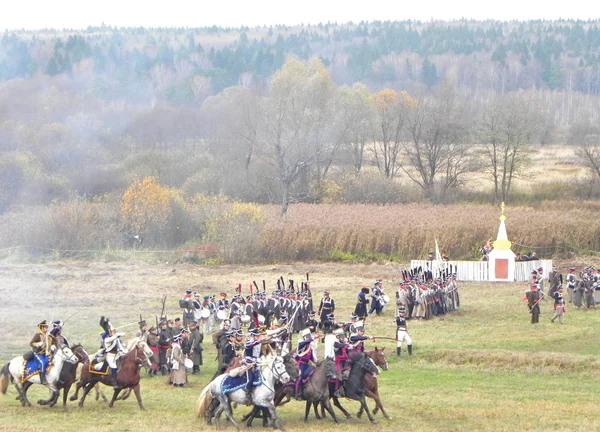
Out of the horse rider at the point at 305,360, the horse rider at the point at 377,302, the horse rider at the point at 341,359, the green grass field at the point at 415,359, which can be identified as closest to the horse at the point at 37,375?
the green grass field at the point at 415,359

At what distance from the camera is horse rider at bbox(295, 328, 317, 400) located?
20.0 m

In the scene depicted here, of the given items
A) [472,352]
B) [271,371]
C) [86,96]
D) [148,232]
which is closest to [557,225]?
[148,232]

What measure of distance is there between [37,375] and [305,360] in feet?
Answer: 19.1

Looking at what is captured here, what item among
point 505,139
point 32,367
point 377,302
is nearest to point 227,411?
point 32,367

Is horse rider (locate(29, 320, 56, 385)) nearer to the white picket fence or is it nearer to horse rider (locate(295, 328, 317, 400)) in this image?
horse rider (locate(295, 328, 317, 400))

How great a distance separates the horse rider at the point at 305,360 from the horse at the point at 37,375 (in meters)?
4.85

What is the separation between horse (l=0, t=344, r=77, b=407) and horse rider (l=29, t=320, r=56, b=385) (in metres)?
0.14

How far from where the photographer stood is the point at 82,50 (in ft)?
427

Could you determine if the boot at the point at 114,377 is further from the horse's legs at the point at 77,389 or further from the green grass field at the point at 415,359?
the horse's legs at the point at 77,389

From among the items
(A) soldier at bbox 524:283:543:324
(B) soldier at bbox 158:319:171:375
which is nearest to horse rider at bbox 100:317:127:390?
(B) soldier at bbox 158:319:171:375

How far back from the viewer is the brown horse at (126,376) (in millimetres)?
21031

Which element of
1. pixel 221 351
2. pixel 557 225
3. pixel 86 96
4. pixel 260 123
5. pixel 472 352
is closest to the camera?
pixel 221 351

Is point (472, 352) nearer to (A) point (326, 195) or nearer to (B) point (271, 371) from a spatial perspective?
(B) point (271, 371)

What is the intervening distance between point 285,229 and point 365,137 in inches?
1434
